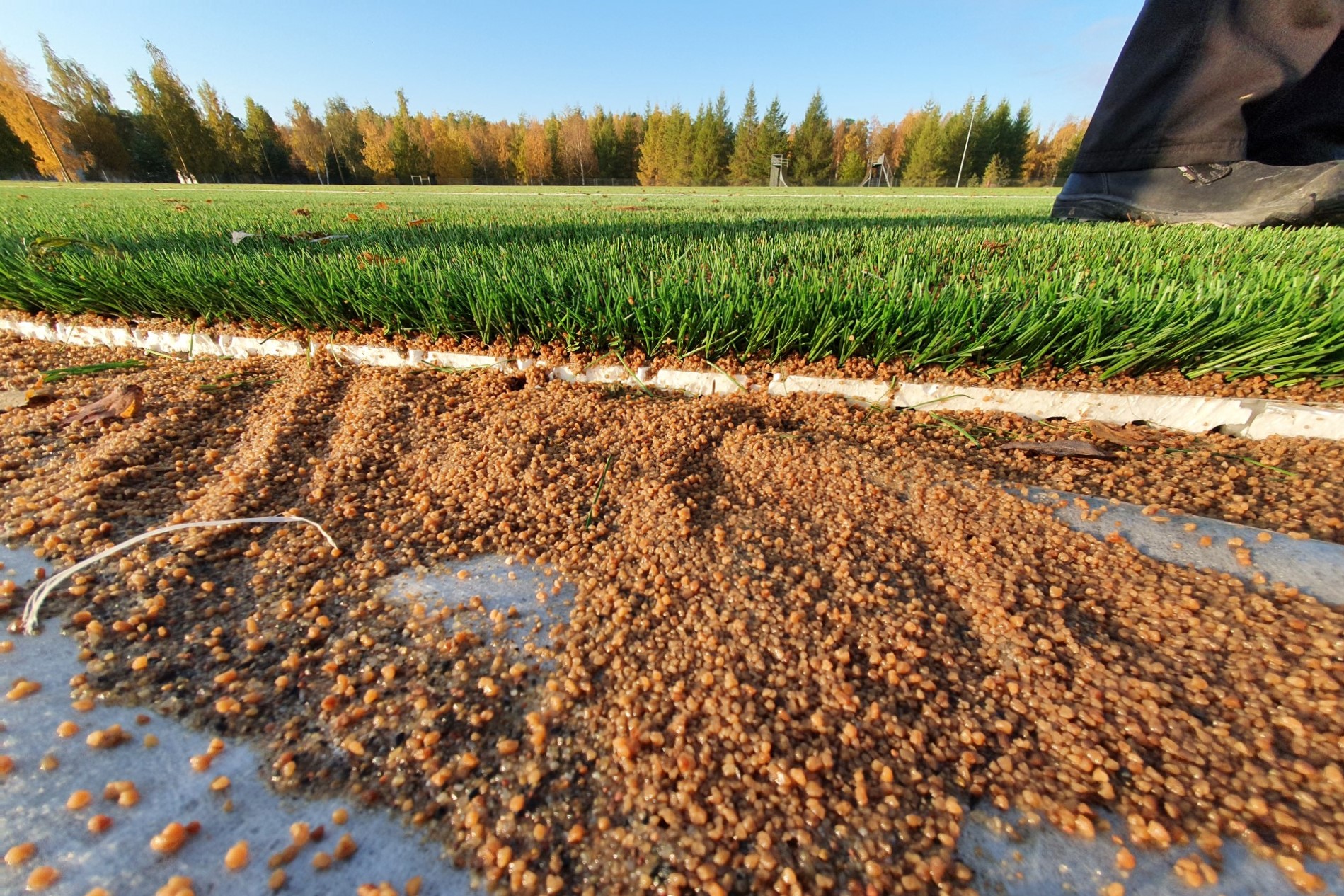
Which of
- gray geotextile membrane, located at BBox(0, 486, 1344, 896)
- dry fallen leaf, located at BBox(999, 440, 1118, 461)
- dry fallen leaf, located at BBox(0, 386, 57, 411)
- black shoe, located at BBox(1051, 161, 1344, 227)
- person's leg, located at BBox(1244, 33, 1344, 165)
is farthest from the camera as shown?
person's leg, located at BBox(1244, 33, 1344, 165)

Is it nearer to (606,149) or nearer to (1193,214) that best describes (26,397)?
(1193,214)

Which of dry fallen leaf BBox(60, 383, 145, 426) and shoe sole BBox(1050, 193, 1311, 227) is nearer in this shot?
dry fallen leaf BBox(60, 383, 145, 426)

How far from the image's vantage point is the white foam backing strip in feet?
5.15

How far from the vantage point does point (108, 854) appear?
0.69 meters

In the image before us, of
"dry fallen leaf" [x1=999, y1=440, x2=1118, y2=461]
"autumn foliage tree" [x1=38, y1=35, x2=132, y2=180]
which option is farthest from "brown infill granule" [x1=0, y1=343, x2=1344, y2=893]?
"autumn foliage tree" [x1=38, y1=35, x2=132, y2=180]

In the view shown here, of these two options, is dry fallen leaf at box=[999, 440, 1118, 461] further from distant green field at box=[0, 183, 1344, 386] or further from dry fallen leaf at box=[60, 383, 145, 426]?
dry fallen leaf at box=[60, 383, 145, 426]

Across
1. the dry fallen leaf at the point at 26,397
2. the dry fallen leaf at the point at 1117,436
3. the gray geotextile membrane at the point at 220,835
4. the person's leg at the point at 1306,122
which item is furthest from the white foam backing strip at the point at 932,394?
the person's leg at the point at 1306,122

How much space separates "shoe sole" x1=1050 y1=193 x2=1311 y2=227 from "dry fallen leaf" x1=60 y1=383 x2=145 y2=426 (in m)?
5.83

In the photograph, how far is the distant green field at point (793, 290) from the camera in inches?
68.7

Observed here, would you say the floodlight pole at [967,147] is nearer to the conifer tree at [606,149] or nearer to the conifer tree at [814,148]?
the conifer tree at [814,148]

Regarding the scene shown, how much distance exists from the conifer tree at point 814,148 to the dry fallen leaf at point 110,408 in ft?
145

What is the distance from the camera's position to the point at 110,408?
1662 mm

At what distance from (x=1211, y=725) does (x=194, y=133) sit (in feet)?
170

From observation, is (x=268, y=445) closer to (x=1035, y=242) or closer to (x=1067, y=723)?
(x=1067, y=723)
